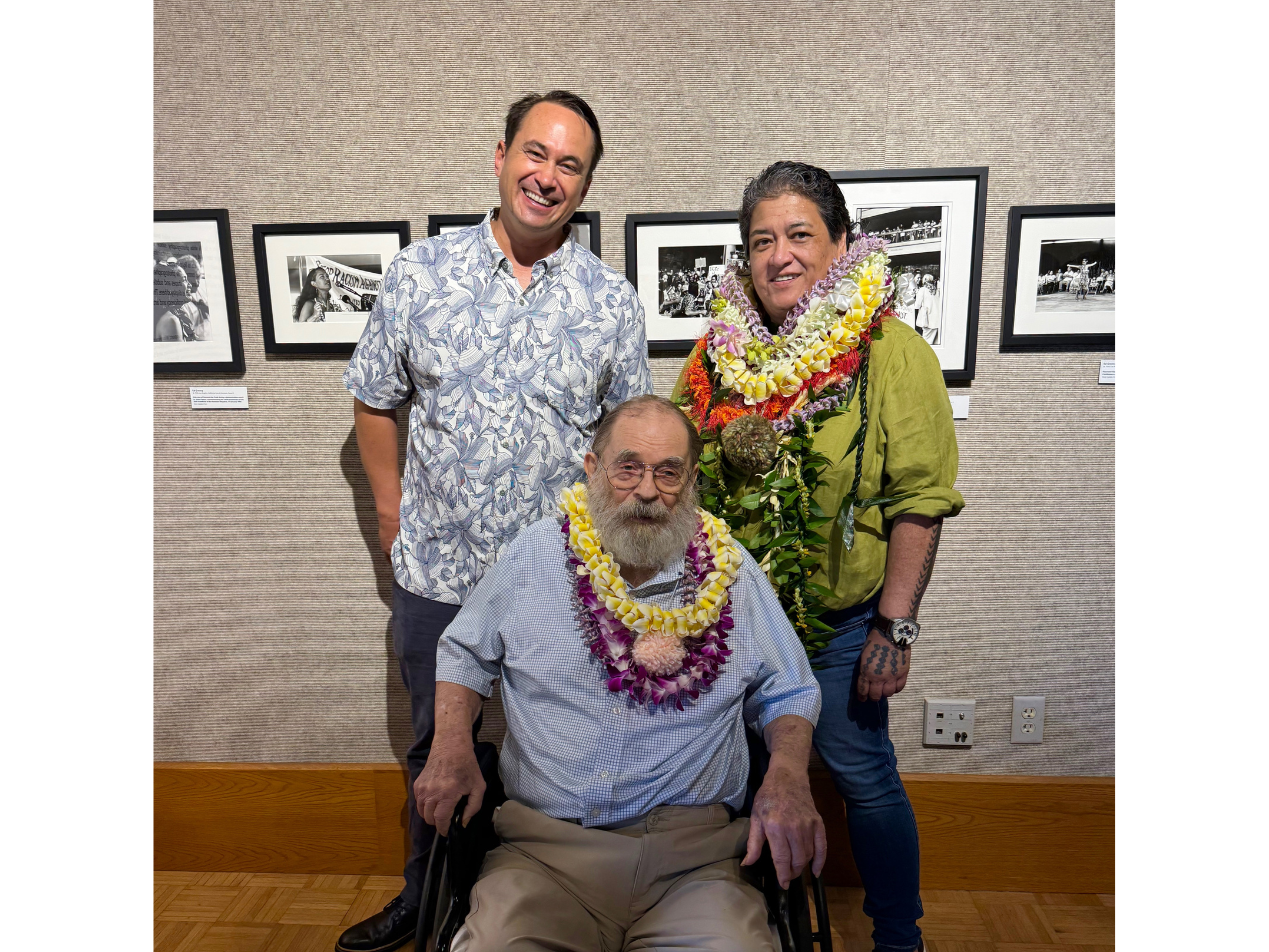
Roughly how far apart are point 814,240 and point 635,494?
773 millimetres

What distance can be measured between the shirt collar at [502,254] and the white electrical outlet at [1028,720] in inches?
80.6

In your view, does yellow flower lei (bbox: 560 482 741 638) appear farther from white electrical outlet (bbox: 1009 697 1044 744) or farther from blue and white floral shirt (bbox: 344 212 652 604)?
white electrical outlet (bbox: 1009 697 1044 744)

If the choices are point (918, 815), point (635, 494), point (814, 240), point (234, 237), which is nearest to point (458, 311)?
point (635, 494)

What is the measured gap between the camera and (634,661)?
158cm

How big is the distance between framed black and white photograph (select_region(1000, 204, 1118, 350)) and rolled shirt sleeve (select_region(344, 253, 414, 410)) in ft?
5.94

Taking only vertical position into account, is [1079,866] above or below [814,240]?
below

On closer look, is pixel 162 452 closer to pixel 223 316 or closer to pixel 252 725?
pixel 223 316

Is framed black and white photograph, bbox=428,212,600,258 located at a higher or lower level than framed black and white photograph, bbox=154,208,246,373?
higher

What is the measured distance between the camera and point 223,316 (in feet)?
8.12

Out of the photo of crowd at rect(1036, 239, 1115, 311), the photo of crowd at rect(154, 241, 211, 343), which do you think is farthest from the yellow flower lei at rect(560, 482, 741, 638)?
the photo of crowd at rect(154, 241, 211, 343)

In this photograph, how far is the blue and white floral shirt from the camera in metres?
1.91

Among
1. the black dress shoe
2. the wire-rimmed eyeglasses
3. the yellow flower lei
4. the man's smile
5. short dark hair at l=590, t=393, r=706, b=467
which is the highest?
the man's smile

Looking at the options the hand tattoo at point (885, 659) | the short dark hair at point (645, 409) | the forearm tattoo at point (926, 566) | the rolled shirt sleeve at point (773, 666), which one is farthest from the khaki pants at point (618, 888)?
the short dark hair at point (645, 409)

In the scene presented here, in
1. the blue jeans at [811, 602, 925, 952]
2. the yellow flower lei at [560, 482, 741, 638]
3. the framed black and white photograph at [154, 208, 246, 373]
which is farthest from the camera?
the framed black and white photograph at [154, 208, 246, 373]
